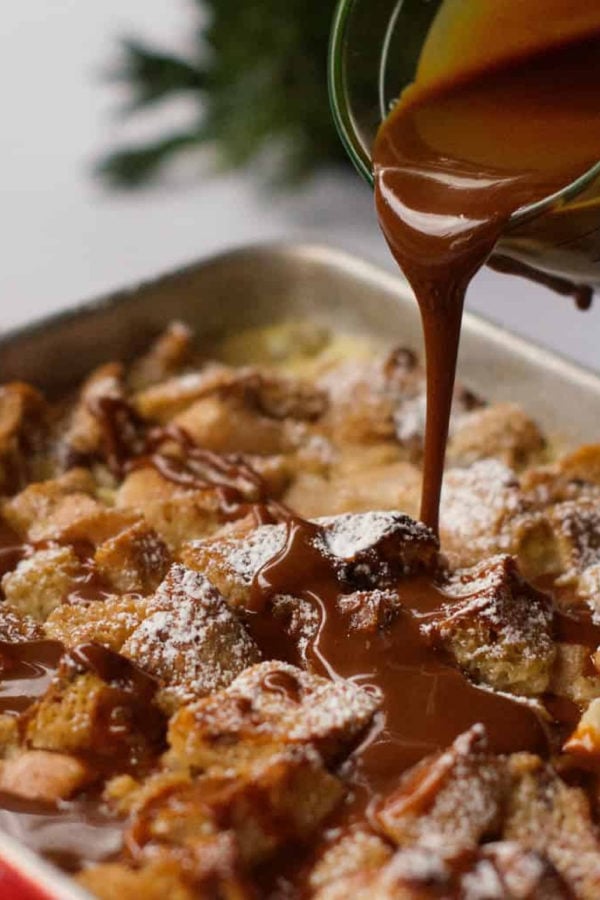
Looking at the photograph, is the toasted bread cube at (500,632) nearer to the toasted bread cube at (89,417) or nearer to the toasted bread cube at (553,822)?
Result: the toasted bread cube at (553,822)

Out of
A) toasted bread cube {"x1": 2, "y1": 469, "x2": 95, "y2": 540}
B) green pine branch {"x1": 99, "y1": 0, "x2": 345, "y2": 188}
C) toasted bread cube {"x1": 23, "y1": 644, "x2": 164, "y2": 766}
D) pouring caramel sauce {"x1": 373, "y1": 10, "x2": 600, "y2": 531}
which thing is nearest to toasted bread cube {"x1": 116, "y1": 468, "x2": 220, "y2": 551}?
toasted bread cube {"x1": 2, "y1": 469, "x2": 95, "y2": 540}

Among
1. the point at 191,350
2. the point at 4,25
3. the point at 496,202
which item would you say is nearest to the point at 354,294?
the point at 191,350

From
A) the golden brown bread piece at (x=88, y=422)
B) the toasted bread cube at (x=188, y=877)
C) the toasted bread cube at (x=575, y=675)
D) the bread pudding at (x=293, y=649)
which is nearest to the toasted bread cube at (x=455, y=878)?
the bread pudding at (x=293, y=649)

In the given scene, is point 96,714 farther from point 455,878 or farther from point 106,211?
point 106,211

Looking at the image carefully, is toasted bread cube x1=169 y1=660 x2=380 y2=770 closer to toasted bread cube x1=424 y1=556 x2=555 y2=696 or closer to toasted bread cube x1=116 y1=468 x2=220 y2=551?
toasted bread cube x1=424 y1=556 x2=555 y2=696

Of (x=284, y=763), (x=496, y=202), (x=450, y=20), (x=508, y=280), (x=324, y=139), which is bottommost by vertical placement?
(x=508, y=280)

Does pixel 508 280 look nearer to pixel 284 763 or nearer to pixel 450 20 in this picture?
pixel 450 20

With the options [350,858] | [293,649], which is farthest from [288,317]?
[350,858]
